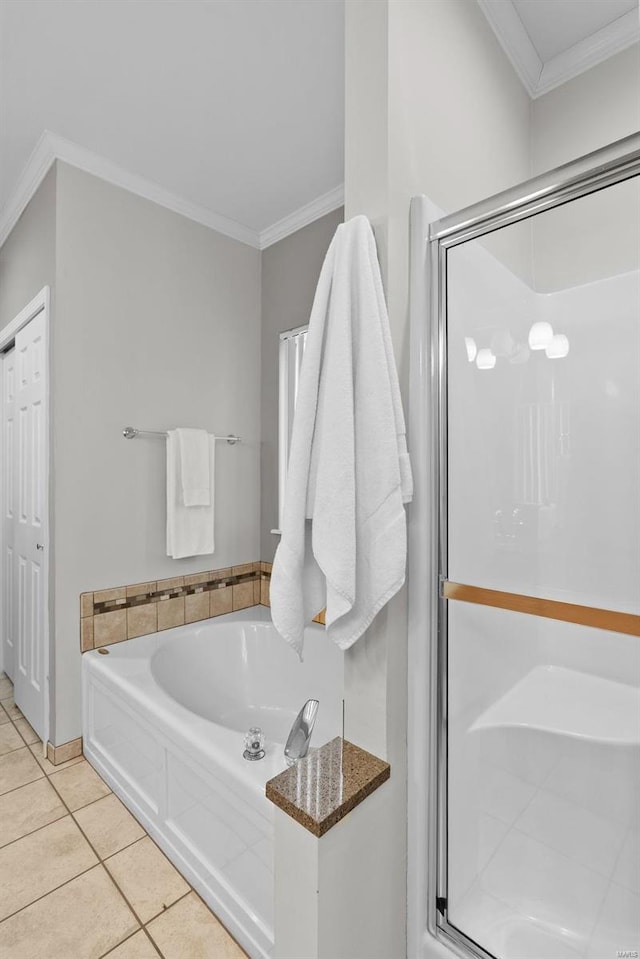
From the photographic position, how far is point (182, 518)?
261 cm

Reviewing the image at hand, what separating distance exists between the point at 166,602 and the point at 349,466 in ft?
6.17

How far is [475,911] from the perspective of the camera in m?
1.17

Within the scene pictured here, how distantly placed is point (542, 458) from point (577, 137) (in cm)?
138

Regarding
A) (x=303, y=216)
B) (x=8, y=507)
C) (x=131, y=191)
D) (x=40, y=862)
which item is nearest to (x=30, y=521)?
(x=8, y=507)

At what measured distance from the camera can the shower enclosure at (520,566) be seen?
43.5 inches

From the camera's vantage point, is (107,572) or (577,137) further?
(107,572)

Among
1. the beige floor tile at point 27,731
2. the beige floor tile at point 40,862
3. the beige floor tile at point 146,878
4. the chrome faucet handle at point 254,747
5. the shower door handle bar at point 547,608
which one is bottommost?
the beige floor tile at point 146,878

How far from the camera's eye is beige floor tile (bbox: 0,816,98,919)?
1.56 meters

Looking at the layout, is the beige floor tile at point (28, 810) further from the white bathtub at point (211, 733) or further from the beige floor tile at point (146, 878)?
the beige floor tile at point (146, 878)

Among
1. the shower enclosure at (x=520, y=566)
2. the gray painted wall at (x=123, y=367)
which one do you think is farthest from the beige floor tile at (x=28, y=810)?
the shower enclosure at (x=520, y=566)

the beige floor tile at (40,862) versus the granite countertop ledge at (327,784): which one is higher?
the granite countertop ledge at (327,784)

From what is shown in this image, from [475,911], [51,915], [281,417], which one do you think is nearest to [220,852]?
[51,915]

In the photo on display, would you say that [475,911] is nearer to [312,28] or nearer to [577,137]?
[577,137]

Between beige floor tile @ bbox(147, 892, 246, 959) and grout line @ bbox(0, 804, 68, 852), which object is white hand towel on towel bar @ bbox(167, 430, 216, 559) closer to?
grout line @ bbox(0, 804, 68, 852)
